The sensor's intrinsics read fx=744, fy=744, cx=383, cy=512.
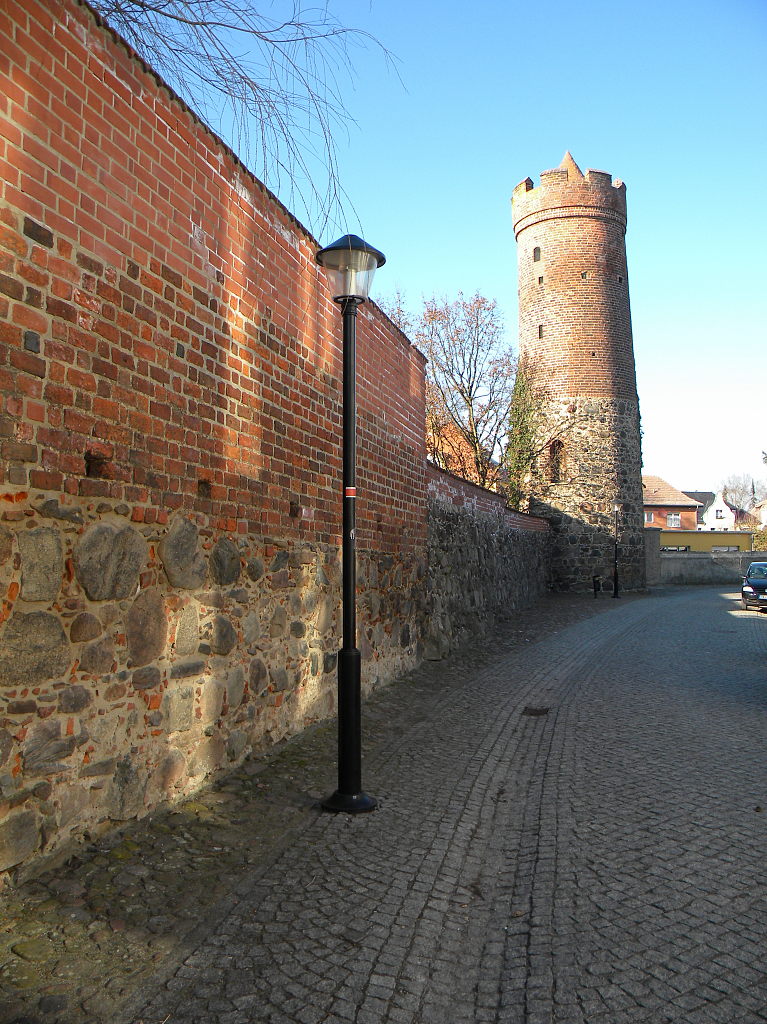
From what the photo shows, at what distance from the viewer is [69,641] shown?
11.4ft

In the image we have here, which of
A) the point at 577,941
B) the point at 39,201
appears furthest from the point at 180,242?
the point at 577,941

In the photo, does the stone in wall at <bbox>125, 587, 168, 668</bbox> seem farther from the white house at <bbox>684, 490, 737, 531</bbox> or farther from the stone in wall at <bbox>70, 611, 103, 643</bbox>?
the white house at <bbox>684, 490, 737, 531</bbox>

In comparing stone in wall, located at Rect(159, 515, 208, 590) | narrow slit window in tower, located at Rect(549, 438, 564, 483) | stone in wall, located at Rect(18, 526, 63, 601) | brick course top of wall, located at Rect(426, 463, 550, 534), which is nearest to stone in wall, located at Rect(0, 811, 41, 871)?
stone in wall, located at Rect(18, 526, 63, 601)

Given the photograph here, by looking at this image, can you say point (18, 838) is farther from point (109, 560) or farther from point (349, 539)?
point (349, 539)

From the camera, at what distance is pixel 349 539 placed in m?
4.71

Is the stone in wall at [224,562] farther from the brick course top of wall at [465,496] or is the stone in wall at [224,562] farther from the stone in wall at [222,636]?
the brick course top of wall at [465,496]

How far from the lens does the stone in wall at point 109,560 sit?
3.59 m

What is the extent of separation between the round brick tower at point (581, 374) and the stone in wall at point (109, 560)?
79.7 feet

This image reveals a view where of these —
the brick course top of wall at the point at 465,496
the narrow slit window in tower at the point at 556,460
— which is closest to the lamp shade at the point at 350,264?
the brick course top of wall at the point at 465,496

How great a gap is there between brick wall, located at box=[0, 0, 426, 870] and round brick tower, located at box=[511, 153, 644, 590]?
21835 millimetres

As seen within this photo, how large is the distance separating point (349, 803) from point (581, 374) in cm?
2449

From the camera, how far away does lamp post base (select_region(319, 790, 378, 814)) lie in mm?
4383

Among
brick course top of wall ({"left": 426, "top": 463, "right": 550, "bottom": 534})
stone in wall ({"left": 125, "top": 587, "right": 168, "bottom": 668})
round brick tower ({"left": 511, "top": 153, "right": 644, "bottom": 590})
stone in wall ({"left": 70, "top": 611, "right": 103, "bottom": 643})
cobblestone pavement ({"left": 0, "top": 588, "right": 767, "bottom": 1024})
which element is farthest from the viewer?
round brick tower ({"left": 511, "top": 153, "right": 644, "bottom": 590})

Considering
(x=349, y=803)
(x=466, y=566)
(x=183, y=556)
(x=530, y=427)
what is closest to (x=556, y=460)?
(x=530, y=427)
